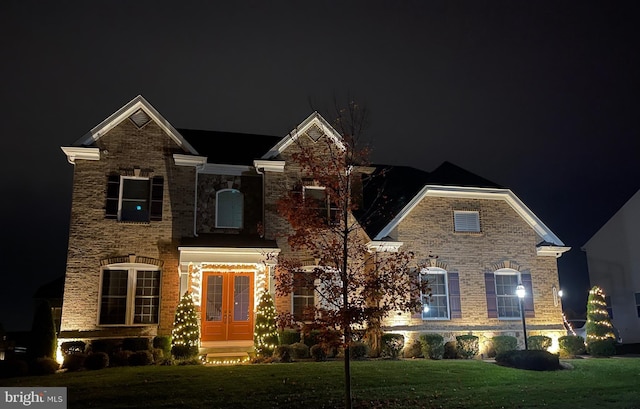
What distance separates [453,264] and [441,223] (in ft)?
5.44

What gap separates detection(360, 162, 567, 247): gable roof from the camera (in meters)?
22.2

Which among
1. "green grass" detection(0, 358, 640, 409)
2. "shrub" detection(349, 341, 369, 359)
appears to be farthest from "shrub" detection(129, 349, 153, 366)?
"shrub" detection(349, 341, 369, 359)

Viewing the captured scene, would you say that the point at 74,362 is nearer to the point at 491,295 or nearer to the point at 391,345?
the point at 391,345

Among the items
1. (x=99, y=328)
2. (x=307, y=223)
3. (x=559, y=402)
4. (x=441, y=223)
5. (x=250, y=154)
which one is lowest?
(x=559, y=402)

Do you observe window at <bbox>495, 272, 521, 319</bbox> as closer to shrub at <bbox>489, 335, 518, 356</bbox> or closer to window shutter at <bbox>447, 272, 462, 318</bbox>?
shrub at <bbox>489, 335, 518, 356</bbox>

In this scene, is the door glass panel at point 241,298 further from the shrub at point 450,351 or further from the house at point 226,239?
the shrub at point 450,351

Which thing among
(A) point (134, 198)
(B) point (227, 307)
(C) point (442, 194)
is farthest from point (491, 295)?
(A) point (134, 198)

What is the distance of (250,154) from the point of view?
2369cm

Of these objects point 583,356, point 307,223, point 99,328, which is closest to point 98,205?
point 99,328

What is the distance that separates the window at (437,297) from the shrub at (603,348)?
5.91 metres

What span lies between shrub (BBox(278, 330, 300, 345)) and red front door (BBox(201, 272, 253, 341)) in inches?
62.4

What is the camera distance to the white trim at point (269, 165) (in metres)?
22.3

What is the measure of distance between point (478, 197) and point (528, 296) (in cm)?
438

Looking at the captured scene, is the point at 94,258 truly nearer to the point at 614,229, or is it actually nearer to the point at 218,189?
the point at 218,189
